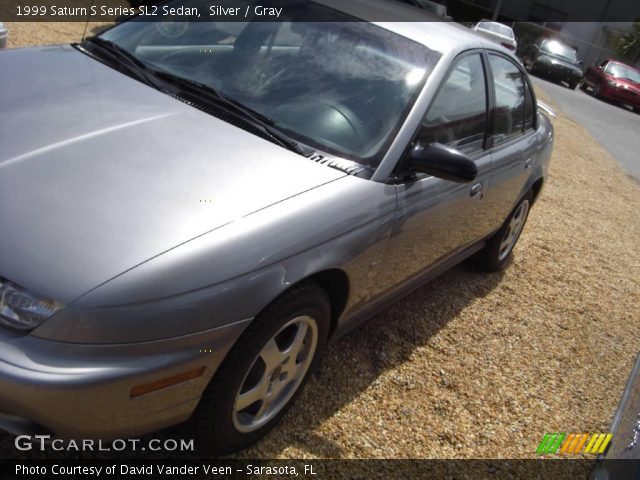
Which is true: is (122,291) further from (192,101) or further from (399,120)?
(399,120)

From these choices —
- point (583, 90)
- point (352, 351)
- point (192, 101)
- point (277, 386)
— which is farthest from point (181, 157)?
point (583, 90)

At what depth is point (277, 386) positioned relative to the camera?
2.50m

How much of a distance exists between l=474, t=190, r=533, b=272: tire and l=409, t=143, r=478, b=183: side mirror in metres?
1.91

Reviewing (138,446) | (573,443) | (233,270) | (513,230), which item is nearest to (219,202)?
(233,270)

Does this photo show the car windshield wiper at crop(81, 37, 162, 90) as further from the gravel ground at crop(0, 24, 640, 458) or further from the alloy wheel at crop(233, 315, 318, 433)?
the gravel ground at crop(0, 24, 640, 458)

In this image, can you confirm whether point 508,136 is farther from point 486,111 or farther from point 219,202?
point 219,202

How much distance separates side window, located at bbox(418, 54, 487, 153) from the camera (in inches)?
119

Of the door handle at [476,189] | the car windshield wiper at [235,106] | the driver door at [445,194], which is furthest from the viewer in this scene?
the door handle at [476,189]

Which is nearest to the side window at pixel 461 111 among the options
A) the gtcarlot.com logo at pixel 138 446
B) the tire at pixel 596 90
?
the gtcarlot.com logo at pixel 138 446

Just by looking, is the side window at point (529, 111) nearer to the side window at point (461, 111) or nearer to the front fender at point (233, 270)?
the side window at point (461, 111)

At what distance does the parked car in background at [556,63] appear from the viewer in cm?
2056

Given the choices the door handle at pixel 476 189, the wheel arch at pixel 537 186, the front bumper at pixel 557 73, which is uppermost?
the door handle at pixel 476 189

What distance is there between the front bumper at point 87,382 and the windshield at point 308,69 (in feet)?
3.79

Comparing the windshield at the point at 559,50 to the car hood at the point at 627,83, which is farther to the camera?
the windshield at the point at 559,50
